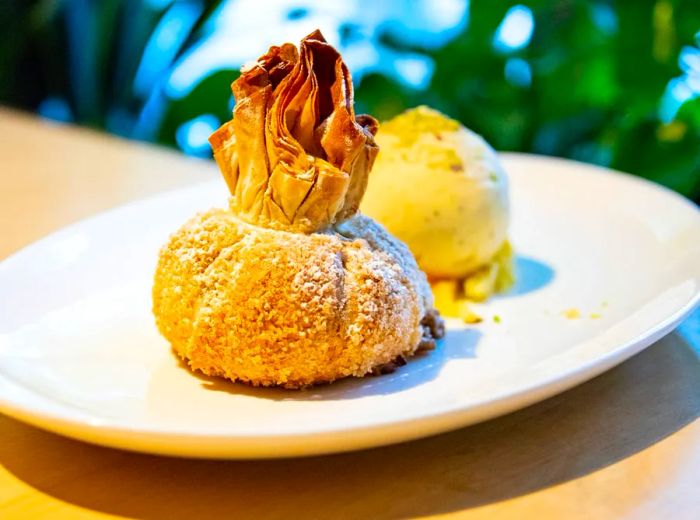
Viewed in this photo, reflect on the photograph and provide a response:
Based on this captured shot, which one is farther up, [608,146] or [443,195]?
[443,195]

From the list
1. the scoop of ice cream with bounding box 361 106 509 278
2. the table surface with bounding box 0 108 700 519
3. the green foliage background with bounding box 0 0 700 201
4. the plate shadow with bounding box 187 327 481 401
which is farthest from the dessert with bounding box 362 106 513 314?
the green foliage background with bounding box 0 0 700 201

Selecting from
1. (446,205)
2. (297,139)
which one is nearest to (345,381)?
(297,139)

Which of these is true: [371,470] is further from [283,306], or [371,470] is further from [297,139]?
[297,139]

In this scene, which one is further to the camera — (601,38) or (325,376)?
(601,38)

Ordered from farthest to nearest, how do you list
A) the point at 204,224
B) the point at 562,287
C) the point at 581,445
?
the point at 562,287 → the point at 204,224 → the point at 581,445

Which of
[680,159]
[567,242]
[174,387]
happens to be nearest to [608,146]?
[680,159]

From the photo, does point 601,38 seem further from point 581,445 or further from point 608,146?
point 581,445
